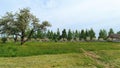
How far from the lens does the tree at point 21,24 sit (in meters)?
90.2

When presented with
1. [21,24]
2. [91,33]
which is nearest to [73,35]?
[91,33]

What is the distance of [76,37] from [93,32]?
11873mm

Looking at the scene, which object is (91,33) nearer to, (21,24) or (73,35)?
(73,35)

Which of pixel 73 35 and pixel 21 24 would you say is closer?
pixel 21 24

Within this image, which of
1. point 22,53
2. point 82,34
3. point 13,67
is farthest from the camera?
point 82,34

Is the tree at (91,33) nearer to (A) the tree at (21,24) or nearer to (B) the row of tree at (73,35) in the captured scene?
(B) the row of tree at (73,35)

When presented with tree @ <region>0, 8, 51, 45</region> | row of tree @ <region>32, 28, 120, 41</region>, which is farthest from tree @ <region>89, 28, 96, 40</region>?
tree @ <region>0, 8, 51, 45</region>

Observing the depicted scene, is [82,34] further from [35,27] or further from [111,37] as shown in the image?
[35,27]

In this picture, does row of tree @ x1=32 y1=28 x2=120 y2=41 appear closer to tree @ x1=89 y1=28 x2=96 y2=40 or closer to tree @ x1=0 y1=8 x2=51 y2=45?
tree @ x1=89 y1=28 x2=96 y2=40

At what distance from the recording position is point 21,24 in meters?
89.9

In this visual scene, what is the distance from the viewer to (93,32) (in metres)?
173

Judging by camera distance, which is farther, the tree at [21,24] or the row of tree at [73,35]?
the row of tree at [73,35]

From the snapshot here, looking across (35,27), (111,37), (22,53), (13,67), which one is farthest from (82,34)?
(13,67)

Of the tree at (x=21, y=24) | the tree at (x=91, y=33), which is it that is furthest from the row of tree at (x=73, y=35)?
the tree at (x=21, y=24)
